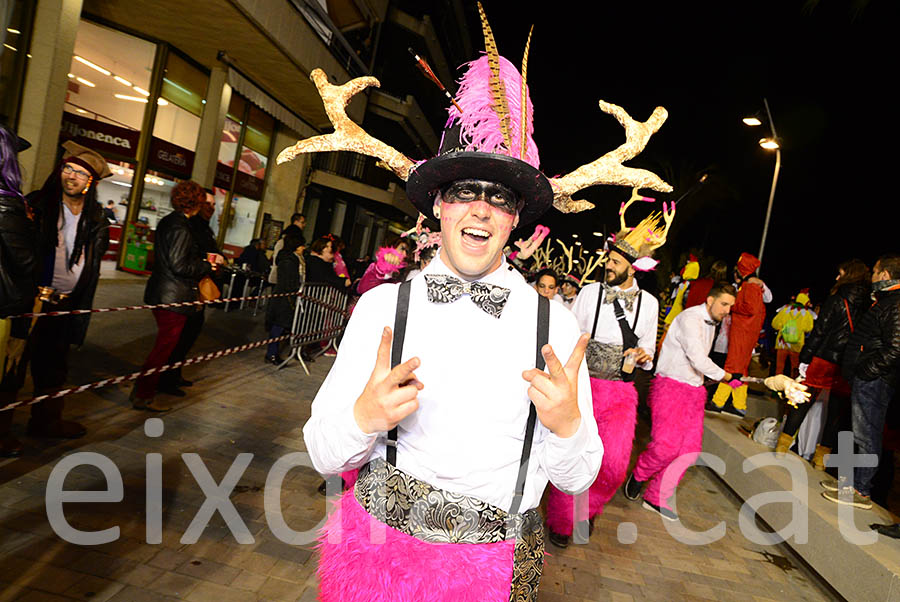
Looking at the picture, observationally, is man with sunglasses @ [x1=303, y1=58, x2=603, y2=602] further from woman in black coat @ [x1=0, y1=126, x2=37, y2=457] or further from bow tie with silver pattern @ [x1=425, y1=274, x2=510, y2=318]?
woman in black coat @ [x1=0, y1=126, x2=37, y2=457]

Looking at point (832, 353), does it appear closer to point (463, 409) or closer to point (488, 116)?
point (488, 116)

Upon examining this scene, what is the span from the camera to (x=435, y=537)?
1727 mm

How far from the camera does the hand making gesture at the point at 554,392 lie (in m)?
1.57

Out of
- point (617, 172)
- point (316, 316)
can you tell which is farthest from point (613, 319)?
Result: point (316, 316)

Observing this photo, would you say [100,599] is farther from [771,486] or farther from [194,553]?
[771,486]

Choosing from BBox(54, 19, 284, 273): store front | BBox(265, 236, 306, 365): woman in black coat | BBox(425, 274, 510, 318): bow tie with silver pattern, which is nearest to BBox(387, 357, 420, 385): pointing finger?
BBox(425, 274, 510, 318): bow tie with silver pattern

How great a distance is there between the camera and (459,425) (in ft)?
5.72

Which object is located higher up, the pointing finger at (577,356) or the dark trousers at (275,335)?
the pointing finger at (577,356)

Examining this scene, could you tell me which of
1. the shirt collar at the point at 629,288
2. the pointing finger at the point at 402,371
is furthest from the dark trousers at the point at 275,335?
the pointing finger at the point at 402,371

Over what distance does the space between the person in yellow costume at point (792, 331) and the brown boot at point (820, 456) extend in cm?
383

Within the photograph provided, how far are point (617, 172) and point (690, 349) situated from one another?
2340 millimetres

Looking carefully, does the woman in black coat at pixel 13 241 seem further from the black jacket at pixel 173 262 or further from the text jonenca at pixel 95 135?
the text jonenca at pixel 95 135

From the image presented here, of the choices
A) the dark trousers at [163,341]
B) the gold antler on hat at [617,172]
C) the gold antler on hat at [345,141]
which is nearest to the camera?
the gold antler on hat at [345,141]

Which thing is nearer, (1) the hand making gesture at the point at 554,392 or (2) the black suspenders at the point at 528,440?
(1) the hand making gesture at the point at 554,392
